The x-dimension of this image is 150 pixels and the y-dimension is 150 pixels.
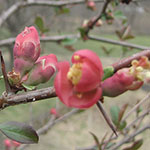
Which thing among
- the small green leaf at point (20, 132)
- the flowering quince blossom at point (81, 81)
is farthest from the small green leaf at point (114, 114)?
the flowering quince blossom at point (81, 81)

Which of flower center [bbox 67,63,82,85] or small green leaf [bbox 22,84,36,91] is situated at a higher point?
flower center [bbox 67,63,82,85]

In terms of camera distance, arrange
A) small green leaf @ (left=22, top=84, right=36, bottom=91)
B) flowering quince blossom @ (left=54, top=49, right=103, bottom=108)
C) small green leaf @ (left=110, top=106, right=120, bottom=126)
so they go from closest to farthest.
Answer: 1. flowering quince blossom @ (left=54, top=49, right=103, bottom=108)
2. small green leaf @ (left=22, top=84, right=36, bottom=91)
3. small green leaf @ (left=110, top=106, right=120, bottom=126)

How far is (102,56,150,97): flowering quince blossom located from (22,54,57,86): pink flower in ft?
0.38

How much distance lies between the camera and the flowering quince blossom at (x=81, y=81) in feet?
0.93

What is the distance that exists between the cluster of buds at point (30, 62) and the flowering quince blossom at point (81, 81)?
0.10 metres

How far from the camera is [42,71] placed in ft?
1.31

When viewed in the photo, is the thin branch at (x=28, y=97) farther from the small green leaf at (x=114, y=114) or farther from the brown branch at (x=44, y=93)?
the small green leaf at (x=114, y=114)

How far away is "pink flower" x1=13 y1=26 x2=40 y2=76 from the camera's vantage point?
0.40m

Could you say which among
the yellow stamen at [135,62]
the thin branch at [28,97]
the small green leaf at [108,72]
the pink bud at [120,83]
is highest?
the yellow stamen at [135,62]

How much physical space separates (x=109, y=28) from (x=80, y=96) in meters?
6.81

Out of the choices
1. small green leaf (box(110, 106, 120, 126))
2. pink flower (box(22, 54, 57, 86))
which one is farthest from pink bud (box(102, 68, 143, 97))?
small green leaf (box(110, 106, 120, 126))

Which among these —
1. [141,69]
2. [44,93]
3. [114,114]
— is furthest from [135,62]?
[114,114]

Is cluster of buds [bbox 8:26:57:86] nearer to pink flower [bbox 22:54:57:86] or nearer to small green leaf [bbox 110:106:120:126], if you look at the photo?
pink flower [bbox 22:54:57:86]

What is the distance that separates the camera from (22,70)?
417 millimetres
